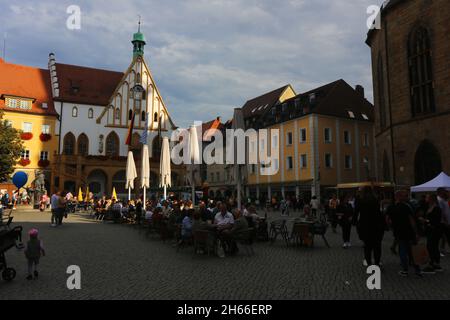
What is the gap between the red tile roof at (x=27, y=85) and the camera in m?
48.4

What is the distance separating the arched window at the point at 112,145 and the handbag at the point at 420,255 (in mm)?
47310

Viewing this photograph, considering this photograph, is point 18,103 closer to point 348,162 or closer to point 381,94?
point 348,162

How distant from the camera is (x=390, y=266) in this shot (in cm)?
879

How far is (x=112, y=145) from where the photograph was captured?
5194 centimetres

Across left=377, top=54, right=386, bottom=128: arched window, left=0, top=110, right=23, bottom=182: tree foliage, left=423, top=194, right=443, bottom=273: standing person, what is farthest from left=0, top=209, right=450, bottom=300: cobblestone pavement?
left=0, top=110, right=23, bottom=182: tree foliage

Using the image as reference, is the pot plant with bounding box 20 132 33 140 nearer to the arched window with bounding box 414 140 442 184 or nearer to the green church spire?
the green church spire

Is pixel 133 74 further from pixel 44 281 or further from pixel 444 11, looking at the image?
pixel 44 281

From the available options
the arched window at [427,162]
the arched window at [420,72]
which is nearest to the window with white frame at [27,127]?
the arched window at [420,72]

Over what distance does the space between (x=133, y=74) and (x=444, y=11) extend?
4029 centimetres

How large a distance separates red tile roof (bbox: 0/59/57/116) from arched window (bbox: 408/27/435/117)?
42.2 meters

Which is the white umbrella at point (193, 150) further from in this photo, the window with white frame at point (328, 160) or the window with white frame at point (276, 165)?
the window with white frame at point (276, 165)

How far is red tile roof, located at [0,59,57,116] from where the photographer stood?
159 ft

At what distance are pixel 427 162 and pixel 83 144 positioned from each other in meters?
41.3
